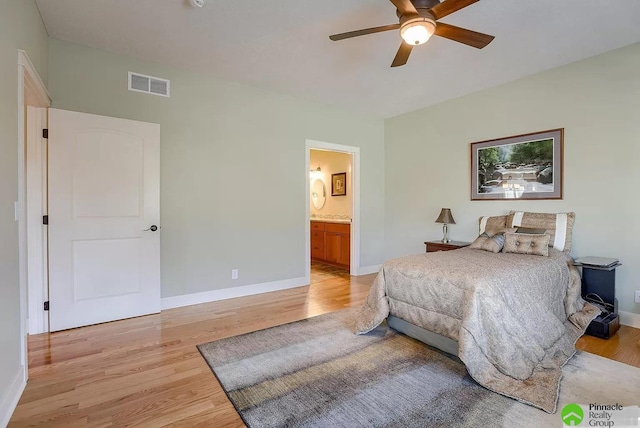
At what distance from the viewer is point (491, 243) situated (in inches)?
130

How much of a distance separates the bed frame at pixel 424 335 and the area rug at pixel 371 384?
0.17 feet

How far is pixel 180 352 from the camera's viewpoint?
246cm

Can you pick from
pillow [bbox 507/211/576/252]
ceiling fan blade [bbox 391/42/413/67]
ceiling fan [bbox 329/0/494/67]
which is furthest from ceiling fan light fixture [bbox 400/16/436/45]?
pillow [bbox 507/211/576/252]

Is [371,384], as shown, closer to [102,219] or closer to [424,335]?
[424,335]

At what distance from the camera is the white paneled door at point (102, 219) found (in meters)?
2.84

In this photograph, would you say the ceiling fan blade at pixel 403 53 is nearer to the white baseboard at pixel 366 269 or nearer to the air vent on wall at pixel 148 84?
the air vent on wall at pixel 148 84

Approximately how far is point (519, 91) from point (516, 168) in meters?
0.91

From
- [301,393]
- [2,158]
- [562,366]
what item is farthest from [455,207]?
[2,158]

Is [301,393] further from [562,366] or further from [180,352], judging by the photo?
[562,366]

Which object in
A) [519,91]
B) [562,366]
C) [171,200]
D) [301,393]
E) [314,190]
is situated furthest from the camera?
[314,190]

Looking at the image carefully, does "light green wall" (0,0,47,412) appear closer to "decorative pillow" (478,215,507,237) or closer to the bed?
the bed

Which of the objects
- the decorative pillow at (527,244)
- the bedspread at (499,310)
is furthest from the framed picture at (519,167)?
the bedspread at (499,310)

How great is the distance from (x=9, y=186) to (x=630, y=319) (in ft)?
16.5

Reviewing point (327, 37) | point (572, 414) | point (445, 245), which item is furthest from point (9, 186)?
point (445, 245)
